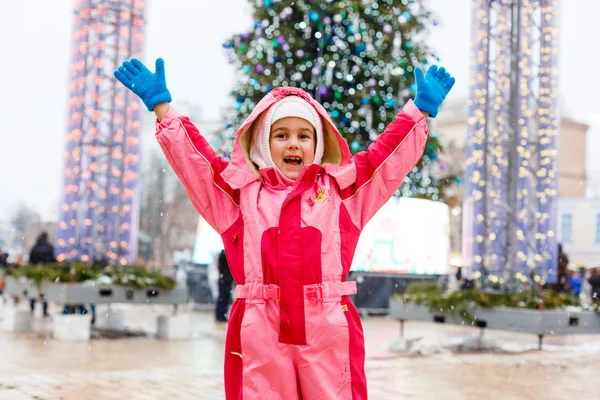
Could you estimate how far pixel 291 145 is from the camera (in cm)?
283

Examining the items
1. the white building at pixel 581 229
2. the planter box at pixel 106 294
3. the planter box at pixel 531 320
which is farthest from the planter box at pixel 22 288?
the white building at pixel 581 229

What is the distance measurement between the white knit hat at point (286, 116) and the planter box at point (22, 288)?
8.13 meters

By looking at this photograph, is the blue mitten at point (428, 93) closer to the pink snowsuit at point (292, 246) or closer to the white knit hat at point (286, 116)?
the pink snowsuit at point (292, 246)

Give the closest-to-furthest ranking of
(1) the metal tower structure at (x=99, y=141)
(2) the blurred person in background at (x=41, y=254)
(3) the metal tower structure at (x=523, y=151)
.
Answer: (2) the blurred person in background at (x=41, y=254), (1) the metal tower structure at (x=99, y=141), (3) the metal tower structure at (x=523, y=151)

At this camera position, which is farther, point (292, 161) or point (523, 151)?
point (523, 151)

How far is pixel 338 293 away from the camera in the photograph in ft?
8.71

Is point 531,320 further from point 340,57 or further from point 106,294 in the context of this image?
point 106,294

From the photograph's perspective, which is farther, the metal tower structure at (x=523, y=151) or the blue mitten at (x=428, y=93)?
the metal tower structure at (x=523, y=151)

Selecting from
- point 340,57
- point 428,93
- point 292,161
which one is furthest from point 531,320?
point 292,161

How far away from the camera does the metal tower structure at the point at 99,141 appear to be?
44.0ft

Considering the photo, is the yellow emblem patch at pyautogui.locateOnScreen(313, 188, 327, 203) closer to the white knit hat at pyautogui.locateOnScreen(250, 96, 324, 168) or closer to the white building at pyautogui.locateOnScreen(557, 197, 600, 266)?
the white knit hat at pyautogui.locateOnScreen(250, 96, 324, 168)

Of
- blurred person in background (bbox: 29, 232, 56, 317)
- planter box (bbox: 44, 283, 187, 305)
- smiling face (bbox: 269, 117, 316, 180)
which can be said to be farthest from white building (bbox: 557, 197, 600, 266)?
smiling face (bbox: 269, 117, 316, 180)

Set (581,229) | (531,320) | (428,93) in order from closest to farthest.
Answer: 1. (428,93)
2. (531,320)
3. (581,229)

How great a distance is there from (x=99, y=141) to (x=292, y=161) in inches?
446
